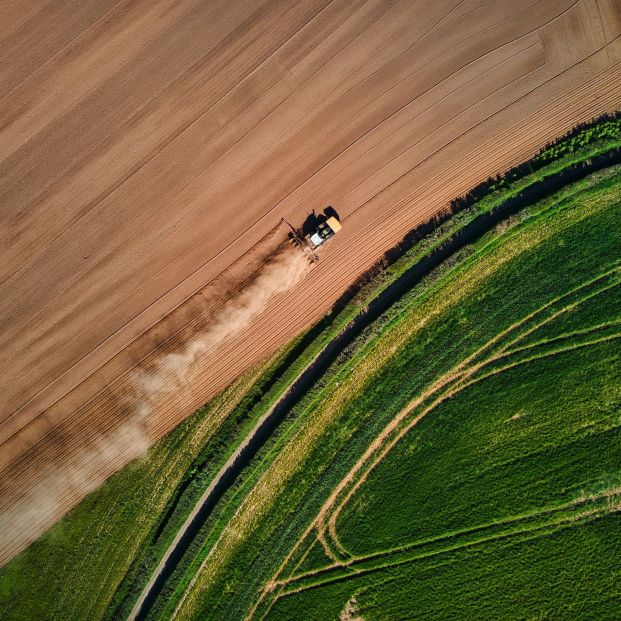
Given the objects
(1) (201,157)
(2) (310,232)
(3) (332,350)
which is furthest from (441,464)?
(1) (201,157)

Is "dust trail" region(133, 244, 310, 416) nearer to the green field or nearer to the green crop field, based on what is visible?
the green field

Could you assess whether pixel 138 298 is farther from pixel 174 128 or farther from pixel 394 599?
pixel 394 599

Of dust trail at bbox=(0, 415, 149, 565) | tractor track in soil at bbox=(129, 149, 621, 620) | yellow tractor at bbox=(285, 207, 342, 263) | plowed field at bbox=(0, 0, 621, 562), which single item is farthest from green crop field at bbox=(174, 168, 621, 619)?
dust trail at bbox=(0, 415, 149, 565)

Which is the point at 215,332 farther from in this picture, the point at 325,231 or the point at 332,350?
the point at 325,231

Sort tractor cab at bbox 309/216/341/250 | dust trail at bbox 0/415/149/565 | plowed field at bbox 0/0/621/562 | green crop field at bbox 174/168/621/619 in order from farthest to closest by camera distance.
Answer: green crop field at bbox 174/168/621/619 → dust trail at bbox 0/415/149/565 → tractor cab at bbox 309/216/341/250 → plowed field at bbox 0/0/621/562

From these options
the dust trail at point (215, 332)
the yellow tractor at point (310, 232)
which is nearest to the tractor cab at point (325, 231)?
the yellow tractor at point (310, 232)

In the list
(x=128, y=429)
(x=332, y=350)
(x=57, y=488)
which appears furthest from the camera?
(x=332, y=350)

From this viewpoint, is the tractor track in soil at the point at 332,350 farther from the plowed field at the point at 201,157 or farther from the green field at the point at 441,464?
the plowed field at the point at 201,157
